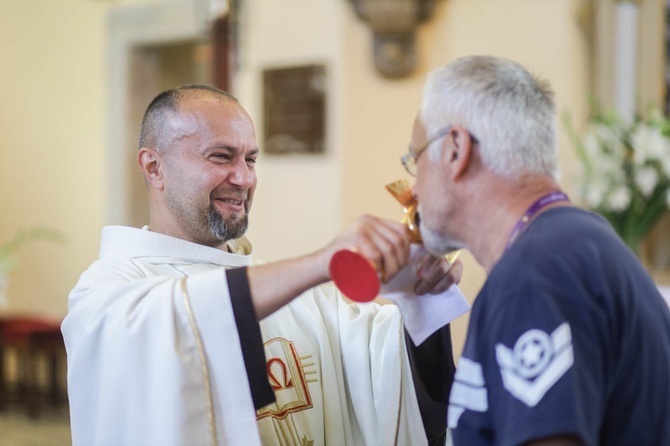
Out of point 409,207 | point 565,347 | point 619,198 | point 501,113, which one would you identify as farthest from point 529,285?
point 619,198

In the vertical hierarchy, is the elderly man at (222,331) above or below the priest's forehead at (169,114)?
below

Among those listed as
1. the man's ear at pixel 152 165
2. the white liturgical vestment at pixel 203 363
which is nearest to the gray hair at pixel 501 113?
the white liturgical vestment at pixel 203 363

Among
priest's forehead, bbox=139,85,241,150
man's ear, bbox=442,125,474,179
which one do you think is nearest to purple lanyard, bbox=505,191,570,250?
man's ear, bbox=442,125,474,179

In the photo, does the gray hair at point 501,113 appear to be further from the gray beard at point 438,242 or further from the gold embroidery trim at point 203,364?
the gold embroidery trim at point 203,364

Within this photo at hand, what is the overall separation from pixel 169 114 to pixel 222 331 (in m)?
0.83

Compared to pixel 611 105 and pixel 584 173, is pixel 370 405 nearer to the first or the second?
pixel 584 173

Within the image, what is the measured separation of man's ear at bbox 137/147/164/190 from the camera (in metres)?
2.50

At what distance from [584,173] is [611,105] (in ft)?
1.55

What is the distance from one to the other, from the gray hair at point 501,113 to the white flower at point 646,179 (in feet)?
8.77

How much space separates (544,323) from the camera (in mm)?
1368

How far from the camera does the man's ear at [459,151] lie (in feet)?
5.17

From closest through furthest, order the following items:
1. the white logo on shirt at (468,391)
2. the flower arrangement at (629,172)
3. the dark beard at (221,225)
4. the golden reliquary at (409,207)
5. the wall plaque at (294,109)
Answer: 1. the white logo on shirt at (468,391)
2. the golden reliquary at (409,207)
3. the dark beard at (221,225)
4. the flower arrangement at (629,172)
5. the wall plaque at (294,109)

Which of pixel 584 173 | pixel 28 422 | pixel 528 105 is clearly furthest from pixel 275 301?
pixel 28 422

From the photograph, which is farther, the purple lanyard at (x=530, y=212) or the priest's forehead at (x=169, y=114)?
the priest's forehead at (x=169, y=114)
